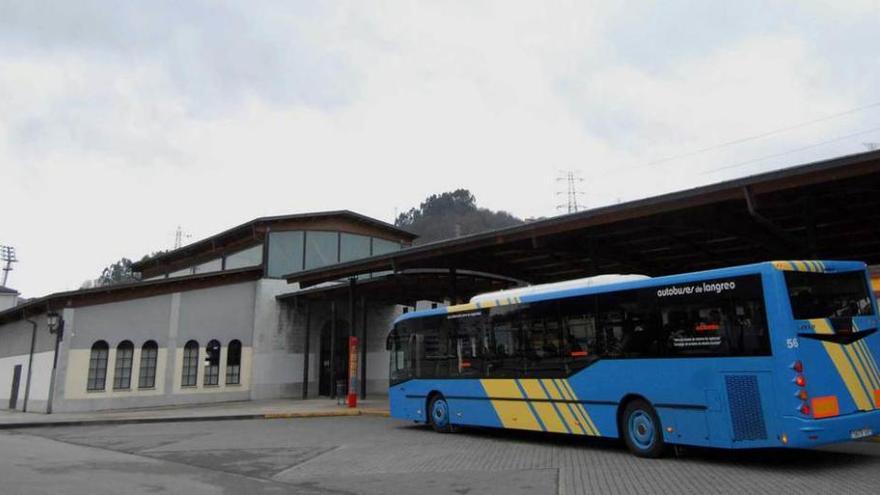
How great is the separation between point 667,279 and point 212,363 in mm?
21598

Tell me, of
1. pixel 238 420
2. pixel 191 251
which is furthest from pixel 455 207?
pixel 238 420

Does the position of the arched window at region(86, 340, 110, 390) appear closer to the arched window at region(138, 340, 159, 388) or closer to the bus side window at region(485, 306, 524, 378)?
the arched window at region(138, 340, 159, 388)

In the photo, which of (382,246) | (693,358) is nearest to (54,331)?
(382,246)

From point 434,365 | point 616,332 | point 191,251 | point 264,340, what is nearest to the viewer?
point 616,332

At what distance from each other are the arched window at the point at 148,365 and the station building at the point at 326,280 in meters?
0.05

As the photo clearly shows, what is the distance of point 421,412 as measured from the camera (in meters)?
15.5

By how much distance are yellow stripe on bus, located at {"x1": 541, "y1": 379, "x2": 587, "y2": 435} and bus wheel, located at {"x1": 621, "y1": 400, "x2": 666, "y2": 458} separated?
0.96 m

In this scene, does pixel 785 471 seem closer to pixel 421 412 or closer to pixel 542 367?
pixel 542 367

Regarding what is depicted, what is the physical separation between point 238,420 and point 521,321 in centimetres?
1150

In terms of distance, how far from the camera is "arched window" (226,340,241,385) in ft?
89.5

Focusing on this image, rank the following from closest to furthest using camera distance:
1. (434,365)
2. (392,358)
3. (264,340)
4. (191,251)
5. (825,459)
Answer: (825,459), (434,365), (392,358), (264,340), (191,251)

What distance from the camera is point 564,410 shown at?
11797 millimetres

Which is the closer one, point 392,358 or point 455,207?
point 392,358

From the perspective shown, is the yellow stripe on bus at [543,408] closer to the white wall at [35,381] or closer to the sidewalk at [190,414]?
the sidewalk at [190,414]
